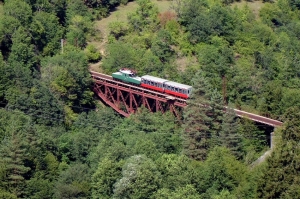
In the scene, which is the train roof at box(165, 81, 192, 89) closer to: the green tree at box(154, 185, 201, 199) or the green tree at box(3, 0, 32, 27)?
the green tree at box(3, 0, 32, 27)

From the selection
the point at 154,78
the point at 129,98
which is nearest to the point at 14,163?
the point at 154,78

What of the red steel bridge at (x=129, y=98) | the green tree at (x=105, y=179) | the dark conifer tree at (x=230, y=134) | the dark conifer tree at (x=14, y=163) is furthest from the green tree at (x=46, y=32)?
the green tree at (x=105, y=179)

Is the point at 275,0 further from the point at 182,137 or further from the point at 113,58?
the point at 182,137

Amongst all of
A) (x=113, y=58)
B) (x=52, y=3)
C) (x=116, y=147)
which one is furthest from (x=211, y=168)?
(x=52, y=3)

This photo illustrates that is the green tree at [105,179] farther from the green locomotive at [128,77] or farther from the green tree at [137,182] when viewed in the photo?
the green locomotive at [128,77]

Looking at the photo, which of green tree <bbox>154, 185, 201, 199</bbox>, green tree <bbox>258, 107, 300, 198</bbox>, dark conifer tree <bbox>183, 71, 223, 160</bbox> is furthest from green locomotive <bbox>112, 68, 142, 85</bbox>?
green tree <bbox>258, 107, 300, 198</bbox>

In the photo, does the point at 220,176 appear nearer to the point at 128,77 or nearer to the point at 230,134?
the point at 230,134
